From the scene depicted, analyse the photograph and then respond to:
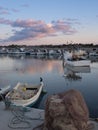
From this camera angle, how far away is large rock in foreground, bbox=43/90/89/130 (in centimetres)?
993

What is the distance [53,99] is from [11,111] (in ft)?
11.8

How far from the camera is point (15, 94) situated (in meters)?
20.3

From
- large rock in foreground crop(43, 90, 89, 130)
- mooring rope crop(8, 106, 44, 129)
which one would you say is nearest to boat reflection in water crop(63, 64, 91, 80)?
Result: mooring rope crop(8, 106, 44, 129)

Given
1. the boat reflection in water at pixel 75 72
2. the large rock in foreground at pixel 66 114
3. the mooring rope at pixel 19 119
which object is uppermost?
the large rock in foreground at pixel 66 114

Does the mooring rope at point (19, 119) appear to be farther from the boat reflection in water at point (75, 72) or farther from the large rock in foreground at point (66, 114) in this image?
the boat reflection in water at point (75, 72)

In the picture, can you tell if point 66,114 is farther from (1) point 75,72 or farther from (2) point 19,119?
(1) point 75,72

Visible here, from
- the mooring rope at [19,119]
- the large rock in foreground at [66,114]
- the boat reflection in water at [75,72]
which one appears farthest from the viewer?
the boat reflection in water at [75,72]

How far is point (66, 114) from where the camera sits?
9.96 metres

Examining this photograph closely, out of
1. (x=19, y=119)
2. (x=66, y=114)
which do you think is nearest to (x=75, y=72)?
(x=19, y=119)

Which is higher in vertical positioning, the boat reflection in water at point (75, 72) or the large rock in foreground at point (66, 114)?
the large rock in foreground at point (66, 114)

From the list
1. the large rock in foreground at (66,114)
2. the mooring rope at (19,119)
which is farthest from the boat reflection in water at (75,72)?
the large rock in foreground at (66,114)

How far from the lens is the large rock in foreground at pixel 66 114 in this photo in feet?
32.6

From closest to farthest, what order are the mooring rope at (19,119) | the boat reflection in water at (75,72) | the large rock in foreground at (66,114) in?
the large rock in foreground at (66,114)
the mooring rope at (19,119)
the boat reflection in water at (75,72)

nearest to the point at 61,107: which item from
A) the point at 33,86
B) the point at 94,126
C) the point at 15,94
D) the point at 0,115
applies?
the point at 94,126
